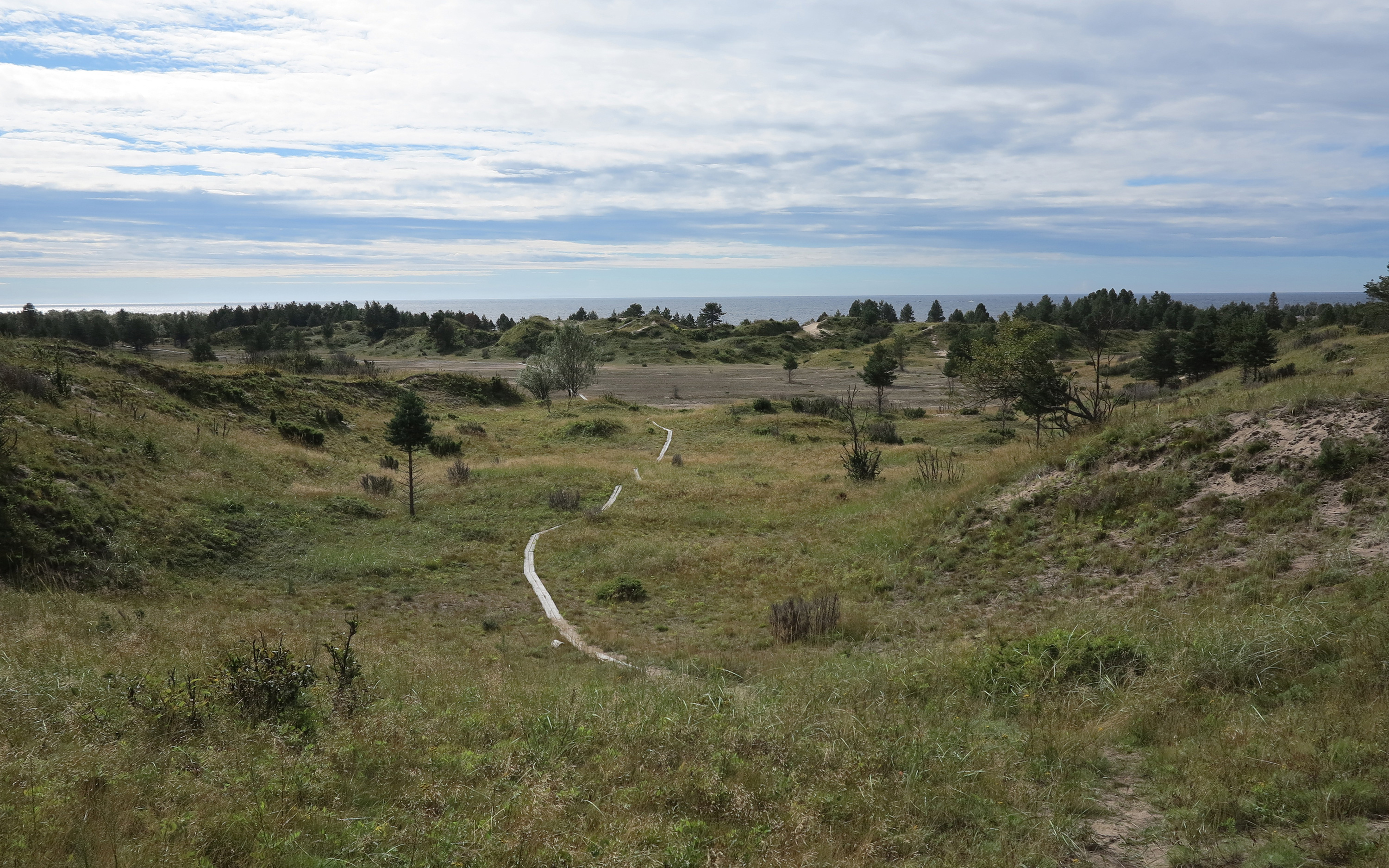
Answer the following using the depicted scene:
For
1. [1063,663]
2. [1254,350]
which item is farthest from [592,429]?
[1254,350]

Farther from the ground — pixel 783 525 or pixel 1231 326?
pixel 1231 326

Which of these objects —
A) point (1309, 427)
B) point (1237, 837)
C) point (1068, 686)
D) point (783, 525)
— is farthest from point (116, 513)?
point (1309, 427)

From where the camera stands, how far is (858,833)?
5277 millimetres

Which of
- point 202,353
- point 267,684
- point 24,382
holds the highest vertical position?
point 202,353

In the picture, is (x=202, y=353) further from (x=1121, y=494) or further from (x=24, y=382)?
(x=1121, y=494)

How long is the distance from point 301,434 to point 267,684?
3083 cm

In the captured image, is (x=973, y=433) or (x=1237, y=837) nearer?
(x=1237, y=837)

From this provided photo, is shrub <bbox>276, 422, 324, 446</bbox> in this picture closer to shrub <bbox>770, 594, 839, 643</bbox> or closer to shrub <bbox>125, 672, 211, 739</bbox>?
shrub <bbox>770, 594, 839, 643</bbox>

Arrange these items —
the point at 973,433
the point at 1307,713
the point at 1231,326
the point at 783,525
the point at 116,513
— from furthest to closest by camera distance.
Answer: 1. the point at 1231,326
2. the point at 973,433
3. the point at 783,525
4. the point at 116,513
5. the point at 1307,713

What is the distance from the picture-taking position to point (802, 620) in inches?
483

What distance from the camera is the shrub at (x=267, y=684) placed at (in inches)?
280

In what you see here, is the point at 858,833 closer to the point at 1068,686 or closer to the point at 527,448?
the point at 1068,686

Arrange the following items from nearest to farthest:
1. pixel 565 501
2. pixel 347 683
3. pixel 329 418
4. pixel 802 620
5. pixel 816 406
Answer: pixel 347 683 → pixel 802 620 → pixel 565 501 → pixel 329 418 → pixel 816 406

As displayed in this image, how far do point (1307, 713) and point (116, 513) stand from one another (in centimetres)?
2039
